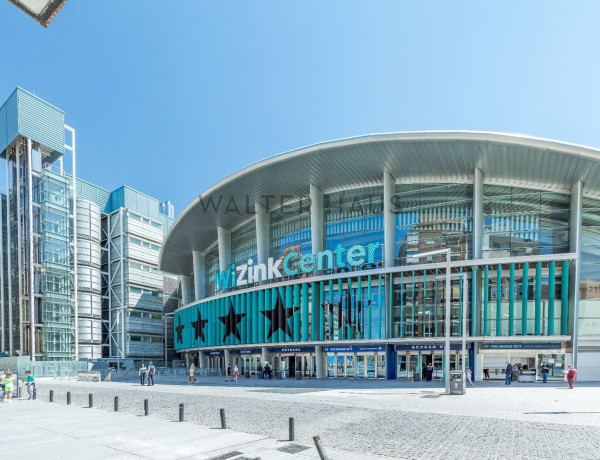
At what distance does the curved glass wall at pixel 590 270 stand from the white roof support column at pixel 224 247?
33314mm

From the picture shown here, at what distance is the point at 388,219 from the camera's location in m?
36.8

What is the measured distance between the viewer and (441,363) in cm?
3469

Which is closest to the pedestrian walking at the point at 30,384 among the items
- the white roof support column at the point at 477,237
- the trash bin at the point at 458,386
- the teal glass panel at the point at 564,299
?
the trash bin at the point at 458,386

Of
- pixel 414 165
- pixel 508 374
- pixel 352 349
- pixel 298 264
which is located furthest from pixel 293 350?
pixel 414 165

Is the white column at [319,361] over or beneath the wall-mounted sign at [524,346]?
beneath

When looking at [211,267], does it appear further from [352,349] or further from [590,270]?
[590,270]

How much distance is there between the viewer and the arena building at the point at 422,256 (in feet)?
105

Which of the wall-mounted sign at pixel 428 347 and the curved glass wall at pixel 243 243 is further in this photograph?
the curved glass wall at pixel 243 243

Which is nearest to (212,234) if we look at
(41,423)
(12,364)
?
(12,364)

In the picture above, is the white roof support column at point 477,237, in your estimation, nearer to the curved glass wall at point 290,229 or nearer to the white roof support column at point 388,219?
the white roof support column at point 388,219

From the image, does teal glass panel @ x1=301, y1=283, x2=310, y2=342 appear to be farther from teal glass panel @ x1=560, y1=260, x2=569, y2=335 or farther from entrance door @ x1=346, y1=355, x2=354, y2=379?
teal glass panel @ x1=560, y1=260, x2=569, y2=335

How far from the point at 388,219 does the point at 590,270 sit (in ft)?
48.4

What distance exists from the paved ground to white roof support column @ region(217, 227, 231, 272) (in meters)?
27.9

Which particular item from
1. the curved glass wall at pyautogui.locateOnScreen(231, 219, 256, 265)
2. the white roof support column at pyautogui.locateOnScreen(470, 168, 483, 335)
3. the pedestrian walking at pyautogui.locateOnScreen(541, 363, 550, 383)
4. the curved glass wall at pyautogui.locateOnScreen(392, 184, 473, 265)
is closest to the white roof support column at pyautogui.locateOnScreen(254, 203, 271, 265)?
the curved glass wall at pyautogui.locateOnScreen(231, 219, 256, 265)
